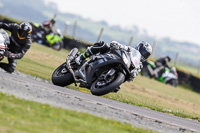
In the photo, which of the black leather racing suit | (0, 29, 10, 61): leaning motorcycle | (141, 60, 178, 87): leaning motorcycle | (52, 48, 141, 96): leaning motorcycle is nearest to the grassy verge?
the black leather racing suit

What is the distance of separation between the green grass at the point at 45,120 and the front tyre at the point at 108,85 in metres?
2.29

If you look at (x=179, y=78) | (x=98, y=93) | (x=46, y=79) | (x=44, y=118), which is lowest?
(x=179, y=78)

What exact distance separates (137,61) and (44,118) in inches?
181

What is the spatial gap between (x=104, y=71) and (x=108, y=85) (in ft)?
1.70

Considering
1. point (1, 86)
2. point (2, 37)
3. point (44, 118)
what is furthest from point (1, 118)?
point (2, 37)

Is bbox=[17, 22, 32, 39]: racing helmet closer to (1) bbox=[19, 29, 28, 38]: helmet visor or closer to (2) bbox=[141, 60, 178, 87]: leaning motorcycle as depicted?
(1) bbox=[19, 29, 28, 38]: helmet visor

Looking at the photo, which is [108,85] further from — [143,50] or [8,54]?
[8,54]

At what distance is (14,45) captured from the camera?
36.5 feet

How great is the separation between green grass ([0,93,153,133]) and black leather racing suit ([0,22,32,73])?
5172 mm

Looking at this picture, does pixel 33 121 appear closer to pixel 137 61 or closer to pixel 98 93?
pixel 98 93

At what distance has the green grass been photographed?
468cm

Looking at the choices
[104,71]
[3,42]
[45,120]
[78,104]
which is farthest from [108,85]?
[45,120]

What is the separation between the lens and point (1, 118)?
4754 millimetres

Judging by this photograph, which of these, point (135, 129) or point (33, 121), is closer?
point (33, 121)
